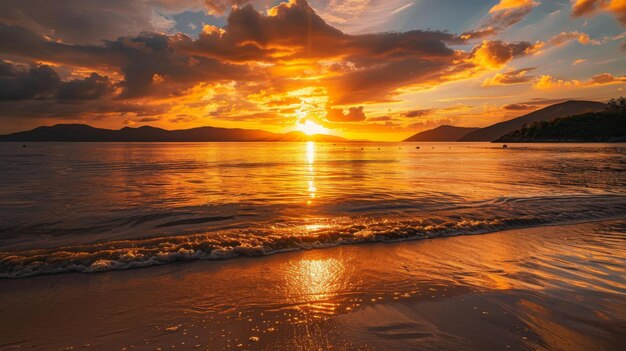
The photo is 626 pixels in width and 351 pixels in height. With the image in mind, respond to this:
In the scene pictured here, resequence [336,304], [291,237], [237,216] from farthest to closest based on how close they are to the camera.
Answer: [237,216] < [291,237] < [336,304]

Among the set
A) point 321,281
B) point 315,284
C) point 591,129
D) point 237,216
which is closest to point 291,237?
point 321,281

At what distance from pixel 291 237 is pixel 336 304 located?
14.8 ft

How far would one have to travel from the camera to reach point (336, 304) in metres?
5.79

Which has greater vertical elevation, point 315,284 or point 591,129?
point 591,129

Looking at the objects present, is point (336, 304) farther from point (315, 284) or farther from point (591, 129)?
point (591, 129)

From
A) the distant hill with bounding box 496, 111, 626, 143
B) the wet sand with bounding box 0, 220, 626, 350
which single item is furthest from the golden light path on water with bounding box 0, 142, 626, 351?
the distant hill with bounding box 496, 111, 626, 143

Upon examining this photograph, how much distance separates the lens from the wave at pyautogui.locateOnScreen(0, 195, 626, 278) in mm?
7953

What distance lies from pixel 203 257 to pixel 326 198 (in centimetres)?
1080

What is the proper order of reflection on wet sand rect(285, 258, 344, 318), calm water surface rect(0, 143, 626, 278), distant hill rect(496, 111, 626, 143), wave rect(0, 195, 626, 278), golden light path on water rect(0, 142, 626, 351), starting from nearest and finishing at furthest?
golden light path on water rect(0, 142, 626, 351) < reflection on wet sand rect(285, 258, 344, 318) < wave rect(0, 195, 626, 278) < calm water surface rect(0, 143, 626, 278) < distant hill rect(496, 111, 626, 143)

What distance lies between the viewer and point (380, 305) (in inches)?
227

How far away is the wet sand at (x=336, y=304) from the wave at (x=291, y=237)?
23.0 inches

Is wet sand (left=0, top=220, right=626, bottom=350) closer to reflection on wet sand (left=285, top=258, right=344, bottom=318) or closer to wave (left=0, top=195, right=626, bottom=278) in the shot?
reflection on wet sand (left=285, top=258, right=344, bottom=318)

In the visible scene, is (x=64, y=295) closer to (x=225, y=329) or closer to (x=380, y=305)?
(x=225, y=329)

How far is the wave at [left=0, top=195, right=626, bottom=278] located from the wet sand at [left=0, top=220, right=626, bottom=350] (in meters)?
0.58
